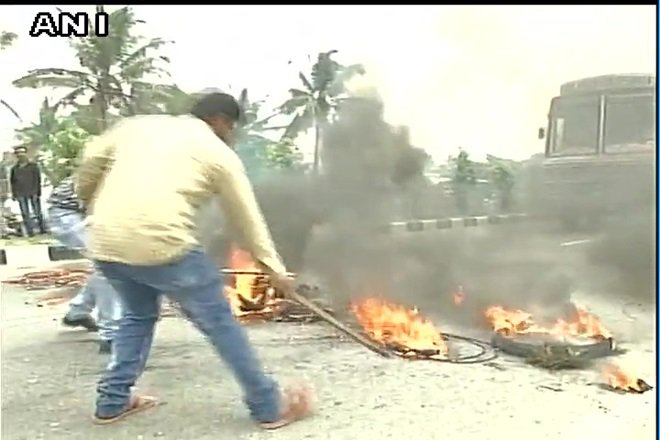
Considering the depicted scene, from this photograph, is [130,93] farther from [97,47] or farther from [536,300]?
[536,300]

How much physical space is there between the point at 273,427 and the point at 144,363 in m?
0.33

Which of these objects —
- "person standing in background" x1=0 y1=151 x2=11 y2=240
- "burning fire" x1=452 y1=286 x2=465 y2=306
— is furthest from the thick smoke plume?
"person standing in background" x1=0 y1=151 x2=11 y2=240

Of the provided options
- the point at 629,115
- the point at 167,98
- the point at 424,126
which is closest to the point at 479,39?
the point at 424,126

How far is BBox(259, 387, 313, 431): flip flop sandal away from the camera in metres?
2.00

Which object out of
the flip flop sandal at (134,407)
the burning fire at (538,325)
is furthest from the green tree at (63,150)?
the burning fire at (538,325)

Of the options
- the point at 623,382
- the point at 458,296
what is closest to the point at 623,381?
the point at 623,382

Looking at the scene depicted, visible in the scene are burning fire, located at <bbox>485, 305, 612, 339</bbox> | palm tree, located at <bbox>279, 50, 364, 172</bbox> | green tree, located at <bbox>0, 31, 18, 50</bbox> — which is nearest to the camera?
green tree, located at <bbox>0, 31, 18, 50</bbox>

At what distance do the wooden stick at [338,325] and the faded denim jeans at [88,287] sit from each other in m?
0.43

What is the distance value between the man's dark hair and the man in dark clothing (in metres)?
0.40

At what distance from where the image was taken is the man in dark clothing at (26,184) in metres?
2.05

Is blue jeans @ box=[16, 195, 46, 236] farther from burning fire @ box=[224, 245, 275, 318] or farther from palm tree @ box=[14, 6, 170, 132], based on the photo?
burning fire @ box=[224, 245, 275, 318]

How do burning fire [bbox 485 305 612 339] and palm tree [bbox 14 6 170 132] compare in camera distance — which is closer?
palm tree [bbox 14 6 170 132]

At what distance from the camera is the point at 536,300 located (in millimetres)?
2209

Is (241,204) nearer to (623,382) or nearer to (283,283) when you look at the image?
(283,283)
